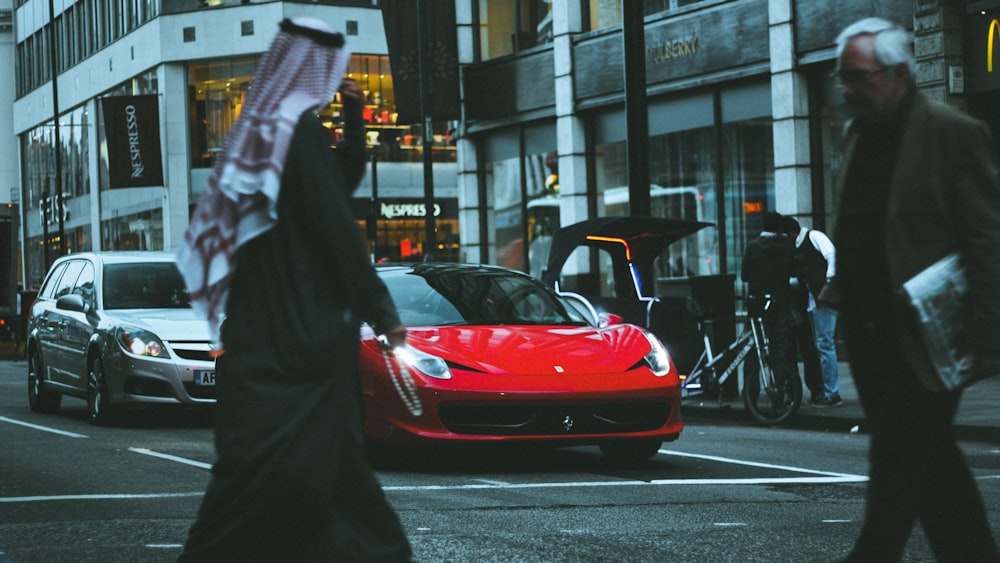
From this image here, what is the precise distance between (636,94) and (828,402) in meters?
3.77

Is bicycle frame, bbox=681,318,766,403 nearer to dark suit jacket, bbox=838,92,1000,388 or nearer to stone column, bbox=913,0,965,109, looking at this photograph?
stone column, bbox=913,0,965,109

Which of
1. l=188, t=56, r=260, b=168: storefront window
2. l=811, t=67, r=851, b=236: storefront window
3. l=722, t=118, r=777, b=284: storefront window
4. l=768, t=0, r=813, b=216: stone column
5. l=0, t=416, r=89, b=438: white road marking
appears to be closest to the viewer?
l=0, t=416, r=89, b=438: white road marking

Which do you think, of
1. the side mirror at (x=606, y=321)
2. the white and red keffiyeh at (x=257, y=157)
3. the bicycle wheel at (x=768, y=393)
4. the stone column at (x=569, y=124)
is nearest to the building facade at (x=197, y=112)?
the stone column at (x=569, y=124)

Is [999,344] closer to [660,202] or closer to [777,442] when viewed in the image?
[777,442]

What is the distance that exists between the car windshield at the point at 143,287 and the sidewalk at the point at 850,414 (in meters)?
5.03

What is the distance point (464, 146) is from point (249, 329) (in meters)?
25.7

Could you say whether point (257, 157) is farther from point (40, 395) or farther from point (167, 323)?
point (40, 395)

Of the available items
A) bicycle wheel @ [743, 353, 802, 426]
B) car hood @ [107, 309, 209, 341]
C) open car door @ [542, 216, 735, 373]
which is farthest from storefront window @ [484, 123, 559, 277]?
bicycle wheel @ [743, 353, 802, 426]

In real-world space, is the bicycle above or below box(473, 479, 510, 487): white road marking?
above

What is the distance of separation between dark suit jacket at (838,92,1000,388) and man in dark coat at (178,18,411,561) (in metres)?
1.45

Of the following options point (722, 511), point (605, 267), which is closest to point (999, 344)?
point (722, 511)

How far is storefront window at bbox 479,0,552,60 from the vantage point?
27.4 meters

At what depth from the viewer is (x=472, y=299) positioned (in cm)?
1126

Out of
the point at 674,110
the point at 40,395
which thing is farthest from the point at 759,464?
the point at 674,110
